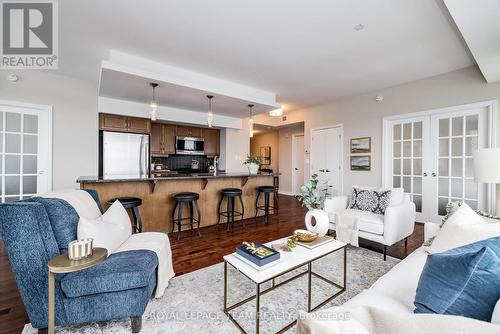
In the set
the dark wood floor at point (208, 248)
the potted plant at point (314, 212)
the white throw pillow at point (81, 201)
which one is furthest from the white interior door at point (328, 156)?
the white throw pillow at point (81, 201)

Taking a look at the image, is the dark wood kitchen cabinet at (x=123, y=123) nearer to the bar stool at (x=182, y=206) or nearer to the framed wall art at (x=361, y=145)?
the bar stool at (x=182, y=206)

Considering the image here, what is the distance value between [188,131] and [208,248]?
3841 mm

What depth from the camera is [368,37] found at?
2736 millimetres

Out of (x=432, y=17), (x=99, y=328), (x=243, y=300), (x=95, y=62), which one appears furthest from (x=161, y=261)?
(x=432, y=17)

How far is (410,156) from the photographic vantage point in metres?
4.30

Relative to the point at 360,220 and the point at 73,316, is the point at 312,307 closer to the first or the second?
the point at 360,220

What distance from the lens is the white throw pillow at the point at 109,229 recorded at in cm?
162

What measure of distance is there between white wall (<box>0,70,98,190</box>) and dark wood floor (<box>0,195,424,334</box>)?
5.01 feet

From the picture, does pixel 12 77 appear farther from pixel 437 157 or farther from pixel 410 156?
pixel 437 157

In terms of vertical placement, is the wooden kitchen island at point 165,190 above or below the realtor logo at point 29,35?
below

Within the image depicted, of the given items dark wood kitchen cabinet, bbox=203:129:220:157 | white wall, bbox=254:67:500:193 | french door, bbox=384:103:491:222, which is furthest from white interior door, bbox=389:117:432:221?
dark wood kitchen cabinet, bbox=203:129:220:157

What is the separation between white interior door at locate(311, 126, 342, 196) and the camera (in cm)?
539

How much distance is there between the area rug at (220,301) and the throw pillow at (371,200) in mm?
697

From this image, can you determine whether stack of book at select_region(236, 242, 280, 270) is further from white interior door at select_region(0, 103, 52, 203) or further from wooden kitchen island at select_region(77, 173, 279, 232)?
white interior door at select_region(0, 103, 52, 203)
